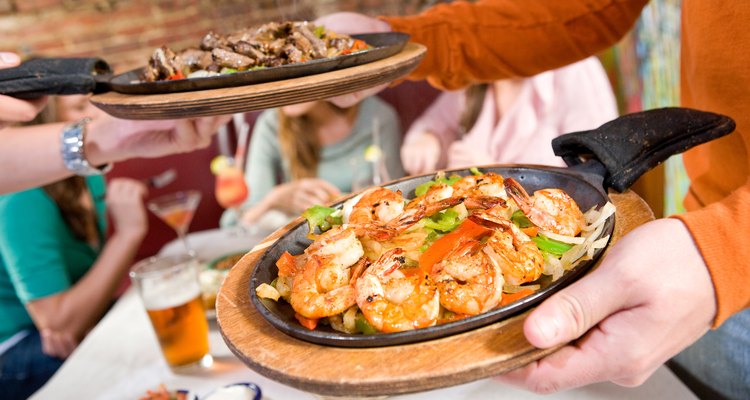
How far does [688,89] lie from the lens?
4.50ft

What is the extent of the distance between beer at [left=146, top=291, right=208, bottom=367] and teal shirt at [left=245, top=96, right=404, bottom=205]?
193 centimetres

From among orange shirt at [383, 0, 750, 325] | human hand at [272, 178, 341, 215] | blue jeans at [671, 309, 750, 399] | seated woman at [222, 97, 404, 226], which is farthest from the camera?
seated woman at [222, 97, 404, 226]

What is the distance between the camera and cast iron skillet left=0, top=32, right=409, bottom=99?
0.95 meters

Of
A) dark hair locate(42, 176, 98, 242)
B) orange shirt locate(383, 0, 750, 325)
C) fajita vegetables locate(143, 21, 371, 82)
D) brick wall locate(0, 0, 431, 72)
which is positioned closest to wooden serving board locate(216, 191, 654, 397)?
orange shirt locate(383, 0, 750, 325)

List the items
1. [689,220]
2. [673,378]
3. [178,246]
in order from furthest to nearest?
[178,246] → [673,378] → [689,220]

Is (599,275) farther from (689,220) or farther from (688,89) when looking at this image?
(688,89)

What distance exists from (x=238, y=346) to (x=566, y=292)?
41 cm

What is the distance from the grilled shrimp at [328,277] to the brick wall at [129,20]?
469 centimetres

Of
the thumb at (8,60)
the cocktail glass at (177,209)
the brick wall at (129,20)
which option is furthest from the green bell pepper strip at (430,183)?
the brick wall at (129,20)

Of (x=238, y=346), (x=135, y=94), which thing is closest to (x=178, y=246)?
(x=135, y=94)

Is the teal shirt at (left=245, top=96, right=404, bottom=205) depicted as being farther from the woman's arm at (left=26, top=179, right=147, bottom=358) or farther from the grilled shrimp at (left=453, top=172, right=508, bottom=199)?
the grilled shrimp at (left=453, top=172, right=508, bottom=199)

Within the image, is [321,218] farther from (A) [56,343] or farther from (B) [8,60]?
(A) [56,343]

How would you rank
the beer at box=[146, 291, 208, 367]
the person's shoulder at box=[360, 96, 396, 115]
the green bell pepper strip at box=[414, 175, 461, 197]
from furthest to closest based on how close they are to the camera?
1. the person's shoulder at box=[360, 96, 396, 115]
2. the beer at box=[146, 291, 208, 367]
3. the green bell pepper strip at box=[414, 175, 461, 197]

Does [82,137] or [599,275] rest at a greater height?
[82,137]
